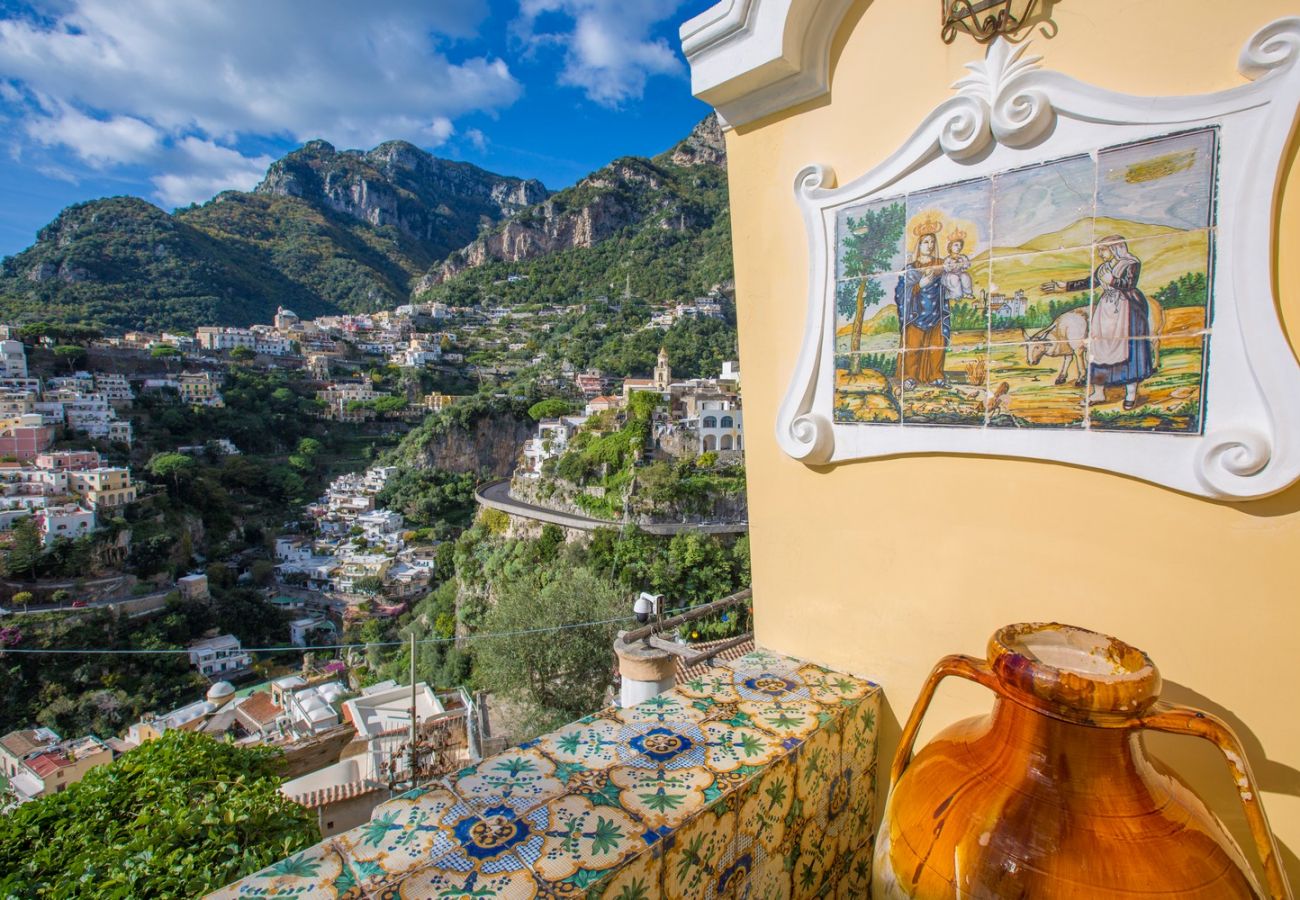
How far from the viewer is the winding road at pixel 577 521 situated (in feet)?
55.4

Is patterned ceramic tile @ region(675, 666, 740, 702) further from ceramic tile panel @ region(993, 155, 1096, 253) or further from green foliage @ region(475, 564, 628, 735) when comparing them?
green foliage @ region(475, 564, 628, 735)

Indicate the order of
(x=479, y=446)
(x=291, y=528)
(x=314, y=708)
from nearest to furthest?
1. (x=314, y=708)
2. (x=291, y=528)
3. (x=479, y=446)

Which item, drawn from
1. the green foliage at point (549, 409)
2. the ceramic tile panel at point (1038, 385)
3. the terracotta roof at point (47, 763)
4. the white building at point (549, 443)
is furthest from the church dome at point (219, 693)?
the green foliage at point (549, 409)

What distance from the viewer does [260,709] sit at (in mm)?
12898

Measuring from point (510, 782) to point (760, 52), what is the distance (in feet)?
4.75

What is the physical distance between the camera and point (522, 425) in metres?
31.8

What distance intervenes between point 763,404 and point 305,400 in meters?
39.9

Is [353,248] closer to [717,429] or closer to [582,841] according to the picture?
[717,429]

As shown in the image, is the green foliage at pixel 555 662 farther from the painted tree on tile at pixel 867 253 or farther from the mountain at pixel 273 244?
the mountain at pixel 273 244

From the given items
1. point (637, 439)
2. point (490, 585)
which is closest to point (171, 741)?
point (490, 585)

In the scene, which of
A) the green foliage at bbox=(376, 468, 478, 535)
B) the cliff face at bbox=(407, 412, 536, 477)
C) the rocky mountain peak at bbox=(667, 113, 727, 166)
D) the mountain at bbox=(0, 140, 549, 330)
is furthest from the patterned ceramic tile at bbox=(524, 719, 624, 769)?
the rocky mountain peak at bbox=(667, 113, 727, 166)

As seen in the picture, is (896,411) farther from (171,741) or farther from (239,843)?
Result: (171,741)

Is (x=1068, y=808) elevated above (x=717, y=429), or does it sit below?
above

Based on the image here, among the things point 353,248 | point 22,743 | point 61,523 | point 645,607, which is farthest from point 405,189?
point 645,607
